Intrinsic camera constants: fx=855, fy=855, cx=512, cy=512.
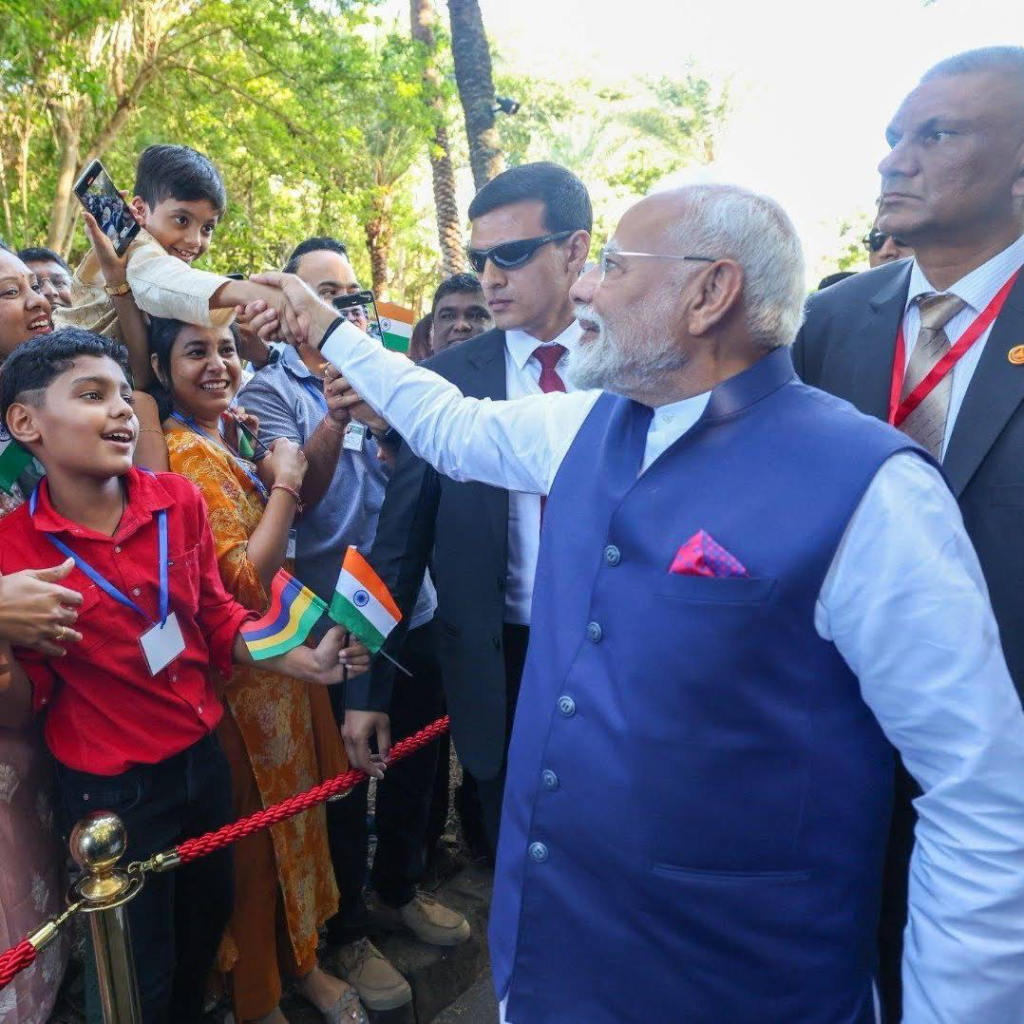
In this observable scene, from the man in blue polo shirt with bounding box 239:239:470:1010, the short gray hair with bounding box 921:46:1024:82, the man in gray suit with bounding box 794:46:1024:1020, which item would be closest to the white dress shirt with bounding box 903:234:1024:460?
the man in gray suit with bounding box 794:46:1024:1020

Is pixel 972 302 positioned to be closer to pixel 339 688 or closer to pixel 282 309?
pixel 282 309

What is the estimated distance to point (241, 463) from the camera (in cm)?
277

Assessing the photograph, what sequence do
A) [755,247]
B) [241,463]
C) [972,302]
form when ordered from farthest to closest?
[241,463]
[972,302]
[755,247]

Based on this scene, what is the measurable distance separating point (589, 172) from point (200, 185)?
92.8ft

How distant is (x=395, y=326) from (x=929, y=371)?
1.67m

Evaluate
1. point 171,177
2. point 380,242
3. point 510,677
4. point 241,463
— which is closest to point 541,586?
point 510,677

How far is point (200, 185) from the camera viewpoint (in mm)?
2926

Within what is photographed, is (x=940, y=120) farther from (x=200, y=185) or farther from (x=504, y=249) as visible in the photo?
(x=200, y=185)

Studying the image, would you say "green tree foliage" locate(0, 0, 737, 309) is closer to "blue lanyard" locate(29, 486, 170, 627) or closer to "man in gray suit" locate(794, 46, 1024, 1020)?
"blue lanyard" locate(29, 486, 170, 627)

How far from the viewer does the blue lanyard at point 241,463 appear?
Answer: 8.77ft

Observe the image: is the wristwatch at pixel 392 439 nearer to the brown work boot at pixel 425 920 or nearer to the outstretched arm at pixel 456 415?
the outstretched arm at pixel 456 415

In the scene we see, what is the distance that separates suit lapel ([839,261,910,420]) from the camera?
206cm

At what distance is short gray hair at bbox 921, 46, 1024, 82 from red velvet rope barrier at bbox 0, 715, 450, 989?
86.4 inches

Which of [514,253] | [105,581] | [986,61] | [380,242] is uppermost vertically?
[986,61]
